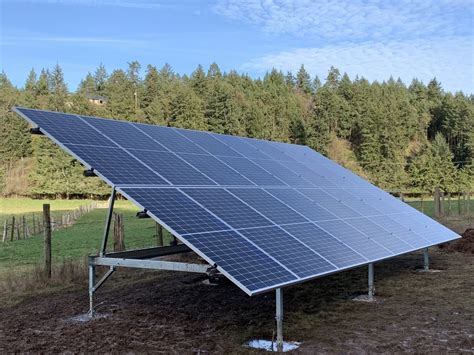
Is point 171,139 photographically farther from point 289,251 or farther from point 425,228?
point 425,228

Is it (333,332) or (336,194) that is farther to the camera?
(336,194)

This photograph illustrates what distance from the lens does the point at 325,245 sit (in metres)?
8.77

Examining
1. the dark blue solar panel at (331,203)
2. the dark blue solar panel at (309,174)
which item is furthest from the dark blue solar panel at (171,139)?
the dark blue solar panel at (309,174)

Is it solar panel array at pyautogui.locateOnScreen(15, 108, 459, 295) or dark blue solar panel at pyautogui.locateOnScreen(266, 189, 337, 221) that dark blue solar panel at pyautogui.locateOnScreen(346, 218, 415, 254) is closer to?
solar panel array at pyautogui.locateOnScreen(15, 108, 459, 295)

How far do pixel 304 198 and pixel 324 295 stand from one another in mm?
2264

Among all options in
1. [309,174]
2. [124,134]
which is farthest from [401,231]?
[124,134]

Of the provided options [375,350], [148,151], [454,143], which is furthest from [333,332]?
[454,143]

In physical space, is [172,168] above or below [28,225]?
above

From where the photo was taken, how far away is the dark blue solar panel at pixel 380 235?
1038cm

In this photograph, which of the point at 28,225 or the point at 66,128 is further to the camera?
the point at 28,225

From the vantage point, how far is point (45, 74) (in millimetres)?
128750

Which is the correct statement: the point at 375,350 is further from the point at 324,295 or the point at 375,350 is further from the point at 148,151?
the point at 148,151

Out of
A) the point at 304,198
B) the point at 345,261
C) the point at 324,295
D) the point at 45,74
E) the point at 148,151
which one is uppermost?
the point at 45,74

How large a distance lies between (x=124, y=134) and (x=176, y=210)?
339cm
